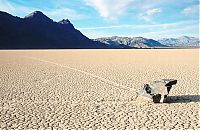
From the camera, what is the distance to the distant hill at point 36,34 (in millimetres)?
128500

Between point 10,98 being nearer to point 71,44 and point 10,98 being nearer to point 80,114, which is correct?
point 80,114

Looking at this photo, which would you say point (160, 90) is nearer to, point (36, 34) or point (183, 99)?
point (183, 99)

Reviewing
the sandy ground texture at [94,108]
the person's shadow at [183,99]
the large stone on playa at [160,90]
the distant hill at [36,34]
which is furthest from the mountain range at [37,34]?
the large stone on playa at [160,90]

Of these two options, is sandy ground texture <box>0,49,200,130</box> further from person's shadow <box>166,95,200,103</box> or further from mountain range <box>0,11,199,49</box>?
mountain range <box>0,11,199,49</box>

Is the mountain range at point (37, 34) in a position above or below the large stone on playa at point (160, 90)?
above

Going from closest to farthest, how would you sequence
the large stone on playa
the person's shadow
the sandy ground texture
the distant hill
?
the sandy ground texture < the large stone on playa < the person's shadow < the distant hill

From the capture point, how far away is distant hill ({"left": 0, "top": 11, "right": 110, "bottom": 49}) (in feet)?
422

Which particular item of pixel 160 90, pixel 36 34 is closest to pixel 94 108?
pixel 160 90

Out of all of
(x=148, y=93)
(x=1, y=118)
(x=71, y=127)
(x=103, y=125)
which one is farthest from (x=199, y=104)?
(x=1, y=118)

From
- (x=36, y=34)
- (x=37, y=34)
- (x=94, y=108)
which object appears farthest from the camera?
(x=37, y=34)

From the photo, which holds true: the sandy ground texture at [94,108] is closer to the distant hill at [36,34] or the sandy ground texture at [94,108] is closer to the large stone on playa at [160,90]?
the large stone on playa at [160,90]

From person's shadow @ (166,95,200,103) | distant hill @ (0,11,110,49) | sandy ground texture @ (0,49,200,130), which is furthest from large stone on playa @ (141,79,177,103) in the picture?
distant hill @ (0,11,110,49)

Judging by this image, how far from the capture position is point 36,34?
14425cm

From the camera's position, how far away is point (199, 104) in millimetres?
8016
